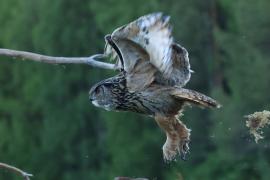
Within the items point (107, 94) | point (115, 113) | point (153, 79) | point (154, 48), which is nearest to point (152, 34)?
point (154, 48)

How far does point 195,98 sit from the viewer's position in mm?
10344

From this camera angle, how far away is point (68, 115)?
3956 cm

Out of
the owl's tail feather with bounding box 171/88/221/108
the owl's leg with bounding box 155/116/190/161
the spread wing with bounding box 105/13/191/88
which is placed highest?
the spread wing with bounding box 105/13/191/88

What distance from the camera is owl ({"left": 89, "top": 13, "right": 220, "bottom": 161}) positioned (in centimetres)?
980

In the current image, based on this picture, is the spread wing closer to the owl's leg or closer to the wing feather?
the wing feather

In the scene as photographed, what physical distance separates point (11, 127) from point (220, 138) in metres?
10.8

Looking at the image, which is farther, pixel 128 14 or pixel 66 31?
pixel 66 31

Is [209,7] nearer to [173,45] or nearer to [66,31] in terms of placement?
[66,31]

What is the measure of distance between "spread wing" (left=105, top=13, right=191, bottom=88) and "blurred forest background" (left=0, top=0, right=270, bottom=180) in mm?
15490

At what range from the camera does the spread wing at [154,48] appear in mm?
9719

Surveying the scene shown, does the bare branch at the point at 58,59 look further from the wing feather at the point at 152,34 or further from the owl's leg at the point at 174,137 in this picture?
the owl's leg at the point at 174,137

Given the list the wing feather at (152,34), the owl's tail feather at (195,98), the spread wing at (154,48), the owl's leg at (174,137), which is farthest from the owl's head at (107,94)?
the wing feather at (152,34)

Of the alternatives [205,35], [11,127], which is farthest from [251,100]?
[11,127]

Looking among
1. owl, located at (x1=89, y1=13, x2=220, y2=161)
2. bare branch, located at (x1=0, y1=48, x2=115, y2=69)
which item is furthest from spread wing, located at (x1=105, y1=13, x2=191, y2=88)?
bare branch, located at (x1=0, y1=48, x2=115, y2=69)
